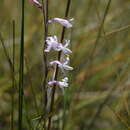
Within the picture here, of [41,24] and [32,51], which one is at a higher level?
[41,24]

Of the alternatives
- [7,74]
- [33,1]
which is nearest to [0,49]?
[7,74]

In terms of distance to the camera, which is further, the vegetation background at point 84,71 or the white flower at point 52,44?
the vegetation background at point 84,71

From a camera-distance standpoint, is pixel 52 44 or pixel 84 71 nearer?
pixel 52 44

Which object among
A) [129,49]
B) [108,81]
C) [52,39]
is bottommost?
[108,81]

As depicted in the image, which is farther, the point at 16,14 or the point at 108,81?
the point at 16,14

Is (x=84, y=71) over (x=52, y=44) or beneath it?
beneath

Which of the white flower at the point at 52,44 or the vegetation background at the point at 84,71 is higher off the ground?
the white flower at the point at 52,44

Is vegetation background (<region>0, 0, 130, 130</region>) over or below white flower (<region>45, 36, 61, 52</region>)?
below

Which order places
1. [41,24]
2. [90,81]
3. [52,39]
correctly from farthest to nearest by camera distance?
1. [41,24]
2. [90,81]
3. [52,39]

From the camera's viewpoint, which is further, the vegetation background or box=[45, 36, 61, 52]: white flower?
the vegetation background

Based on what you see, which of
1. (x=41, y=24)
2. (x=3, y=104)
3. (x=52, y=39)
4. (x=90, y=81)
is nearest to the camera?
(x=52, y=39)

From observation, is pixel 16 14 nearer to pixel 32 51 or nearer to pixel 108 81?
pixel 32 51
